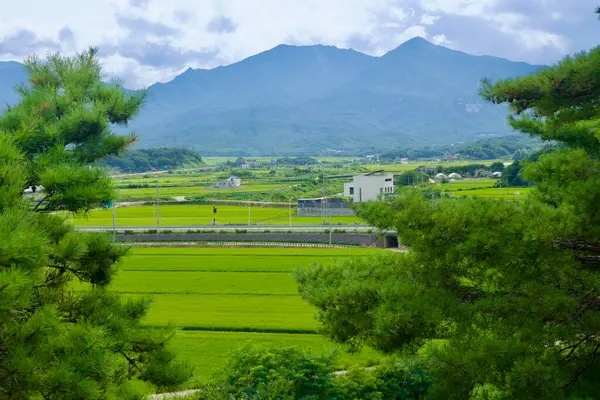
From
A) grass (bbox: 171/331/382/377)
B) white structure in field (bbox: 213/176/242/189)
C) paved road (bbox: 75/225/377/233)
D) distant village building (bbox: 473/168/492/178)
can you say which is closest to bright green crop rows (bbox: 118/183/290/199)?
white structure in field (bbox: 213/176/242/189)

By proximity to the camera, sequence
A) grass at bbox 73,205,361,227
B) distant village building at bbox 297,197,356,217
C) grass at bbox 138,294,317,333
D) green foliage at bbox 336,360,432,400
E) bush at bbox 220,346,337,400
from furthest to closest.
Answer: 1. distant village building at bbox 297,197,356,217
2. grass at bbox 73,205,361,227
3. grass at bbox 138,294,317,333
4. green foliage at bbox 336,360,432,400
5. bush at bbox 220,346,337,400

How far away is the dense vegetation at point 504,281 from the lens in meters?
5.32

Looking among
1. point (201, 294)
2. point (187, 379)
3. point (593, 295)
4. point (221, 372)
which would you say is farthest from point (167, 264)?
point (593, 295)

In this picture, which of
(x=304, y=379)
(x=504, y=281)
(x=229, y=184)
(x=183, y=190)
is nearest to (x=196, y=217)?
(x=183, y=190)

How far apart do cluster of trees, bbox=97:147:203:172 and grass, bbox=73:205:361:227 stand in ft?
169

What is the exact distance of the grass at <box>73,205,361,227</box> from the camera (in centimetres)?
4253

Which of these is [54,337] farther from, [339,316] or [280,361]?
[280,361]

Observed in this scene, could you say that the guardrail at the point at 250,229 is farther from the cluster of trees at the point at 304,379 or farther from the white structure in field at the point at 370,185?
the cluster of trees at the point at 304,379

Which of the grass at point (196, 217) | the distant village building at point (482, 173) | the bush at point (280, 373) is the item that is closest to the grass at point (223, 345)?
the bush at point (280, 373)

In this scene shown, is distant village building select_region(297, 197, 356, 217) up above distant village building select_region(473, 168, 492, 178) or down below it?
below

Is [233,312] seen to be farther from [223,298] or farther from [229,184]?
[229,184]

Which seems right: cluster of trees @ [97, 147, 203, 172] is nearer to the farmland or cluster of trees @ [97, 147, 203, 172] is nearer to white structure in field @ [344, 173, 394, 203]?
white structure in field @ [344, 173, 394, 203]

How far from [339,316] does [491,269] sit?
1579 millimetres

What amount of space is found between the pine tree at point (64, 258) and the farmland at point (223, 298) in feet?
2.29
